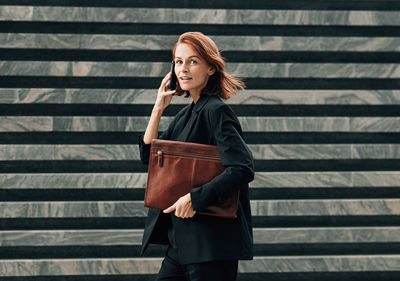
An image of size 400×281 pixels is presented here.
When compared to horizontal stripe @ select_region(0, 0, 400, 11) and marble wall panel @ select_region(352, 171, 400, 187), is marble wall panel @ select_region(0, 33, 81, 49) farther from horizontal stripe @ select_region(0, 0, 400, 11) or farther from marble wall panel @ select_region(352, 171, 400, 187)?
marble wall panel @ select_region(352, 171, 400, 187)

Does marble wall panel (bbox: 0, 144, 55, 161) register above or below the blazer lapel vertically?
below

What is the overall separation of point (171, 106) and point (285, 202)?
4.26 ft

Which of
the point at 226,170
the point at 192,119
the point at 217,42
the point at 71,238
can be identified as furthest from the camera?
the point at 217,42

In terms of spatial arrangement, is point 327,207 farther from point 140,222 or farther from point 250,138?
point 140,222

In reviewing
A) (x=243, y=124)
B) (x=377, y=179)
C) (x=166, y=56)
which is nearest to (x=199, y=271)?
(x=243, y=124)

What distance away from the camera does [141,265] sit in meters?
3.84

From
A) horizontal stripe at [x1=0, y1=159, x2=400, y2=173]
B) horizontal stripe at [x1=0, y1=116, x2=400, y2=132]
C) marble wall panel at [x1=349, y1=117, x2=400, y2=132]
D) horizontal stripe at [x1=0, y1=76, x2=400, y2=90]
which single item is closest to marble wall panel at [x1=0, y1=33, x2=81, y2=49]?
horizontal stripe at [x1=0, y1=76, x2=400, y2=90]

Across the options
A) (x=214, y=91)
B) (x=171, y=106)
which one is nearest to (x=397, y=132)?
(x=171, y=106)

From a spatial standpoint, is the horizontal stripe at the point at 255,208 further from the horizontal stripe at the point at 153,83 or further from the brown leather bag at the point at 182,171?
the brown leather bag at the point at 182,171

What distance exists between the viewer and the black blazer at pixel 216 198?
6.90 ft

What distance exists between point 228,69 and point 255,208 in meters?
1.24

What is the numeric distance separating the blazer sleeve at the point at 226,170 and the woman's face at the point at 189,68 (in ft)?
0.93

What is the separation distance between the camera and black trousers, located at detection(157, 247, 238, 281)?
2188mm

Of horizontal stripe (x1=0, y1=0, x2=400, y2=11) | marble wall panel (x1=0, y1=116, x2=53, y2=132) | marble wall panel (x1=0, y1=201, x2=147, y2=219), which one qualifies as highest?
horizontal stripe (x1=0, y1=0, x2=400, y2=11)
